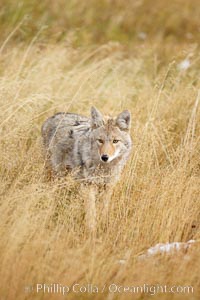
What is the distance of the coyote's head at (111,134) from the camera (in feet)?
20.4

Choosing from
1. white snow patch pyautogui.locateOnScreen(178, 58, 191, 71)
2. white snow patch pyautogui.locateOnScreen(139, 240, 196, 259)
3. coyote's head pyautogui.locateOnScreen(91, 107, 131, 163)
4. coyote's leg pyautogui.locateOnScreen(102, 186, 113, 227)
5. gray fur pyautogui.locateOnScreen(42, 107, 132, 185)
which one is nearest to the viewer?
white snow patch pyautogui.locateOnScreen(139, 240, 196, 259)

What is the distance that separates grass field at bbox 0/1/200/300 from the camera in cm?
464

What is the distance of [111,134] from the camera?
6.29 metres

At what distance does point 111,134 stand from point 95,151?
22 cm

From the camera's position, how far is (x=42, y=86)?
8.05 m

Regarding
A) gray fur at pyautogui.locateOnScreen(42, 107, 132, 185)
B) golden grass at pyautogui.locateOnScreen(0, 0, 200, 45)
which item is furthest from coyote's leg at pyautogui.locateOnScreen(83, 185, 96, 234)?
golden grass at pyautogui.locateOnScreen(0, 0, 200, 45)

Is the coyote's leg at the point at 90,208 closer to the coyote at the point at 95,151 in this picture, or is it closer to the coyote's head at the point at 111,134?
the coyote at the point at 95,151

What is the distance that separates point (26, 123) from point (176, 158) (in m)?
1.58

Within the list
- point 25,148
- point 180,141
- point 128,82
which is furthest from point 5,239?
point 128,82

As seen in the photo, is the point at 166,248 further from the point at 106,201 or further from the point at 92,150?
the point at 92,150

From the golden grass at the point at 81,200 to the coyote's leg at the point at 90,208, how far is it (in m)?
0.06

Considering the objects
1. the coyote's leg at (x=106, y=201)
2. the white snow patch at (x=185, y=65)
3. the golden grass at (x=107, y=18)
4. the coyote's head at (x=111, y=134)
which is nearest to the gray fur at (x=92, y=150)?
the coyote's head at (x=111, y=134)

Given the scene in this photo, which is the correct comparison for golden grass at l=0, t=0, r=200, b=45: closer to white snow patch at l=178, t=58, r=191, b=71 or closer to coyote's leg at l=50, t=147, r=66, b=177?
white snow patch at l=178, t=58, r=191, b=71

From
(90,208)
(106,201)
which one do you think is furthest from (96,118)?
(90,208)
